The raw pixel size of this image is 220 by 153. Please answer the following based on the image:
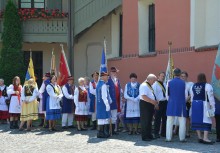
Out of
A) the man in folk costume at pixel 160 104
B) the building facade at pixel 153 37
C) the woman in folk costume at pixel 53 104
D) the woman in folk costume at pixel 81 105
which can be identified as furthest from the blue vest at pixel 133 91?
the woman in folk costume at pixel 53 104

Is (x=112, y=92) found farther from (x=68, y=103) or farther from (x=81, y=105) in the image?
(x=68, y=103)

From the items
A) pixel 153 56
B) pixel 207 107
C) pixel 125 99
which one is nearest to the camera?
pixel 207 107

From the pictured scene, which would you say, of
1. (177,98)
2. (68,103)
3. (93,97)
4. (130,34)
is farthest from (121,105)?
(130,34)

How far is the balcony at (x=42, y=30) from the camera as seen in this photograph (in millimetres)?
22516

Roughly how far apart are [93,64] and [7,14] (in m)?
5.14

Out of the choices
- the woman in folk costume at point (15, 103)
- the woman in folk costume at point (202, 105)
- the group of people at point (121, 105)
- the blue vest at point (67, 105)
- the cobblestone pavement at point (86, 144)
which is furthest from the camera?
the woman in folk costume at point (15, 103)

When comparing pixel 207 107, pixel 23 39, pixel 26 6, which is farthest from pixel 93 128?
pixel 26 6

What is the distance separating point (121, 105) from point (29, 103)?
313 cm

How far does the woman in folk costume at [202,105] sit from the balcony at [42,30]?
11.8m

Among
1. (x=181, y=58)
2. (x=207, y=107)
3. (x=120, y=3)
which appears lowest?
Answer: (x=207, y=107)

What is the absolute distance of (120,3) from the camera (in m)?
20.5

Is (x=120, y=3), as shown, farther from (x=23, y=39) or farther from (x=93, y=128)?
(x=93, y=128)

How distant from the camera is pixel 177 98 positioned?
12.1 metres

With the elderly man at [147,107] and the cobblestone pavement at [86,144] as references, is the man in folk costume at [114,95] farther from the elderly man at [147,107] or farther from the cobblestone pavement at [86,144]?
the elderly man at [147,107]
